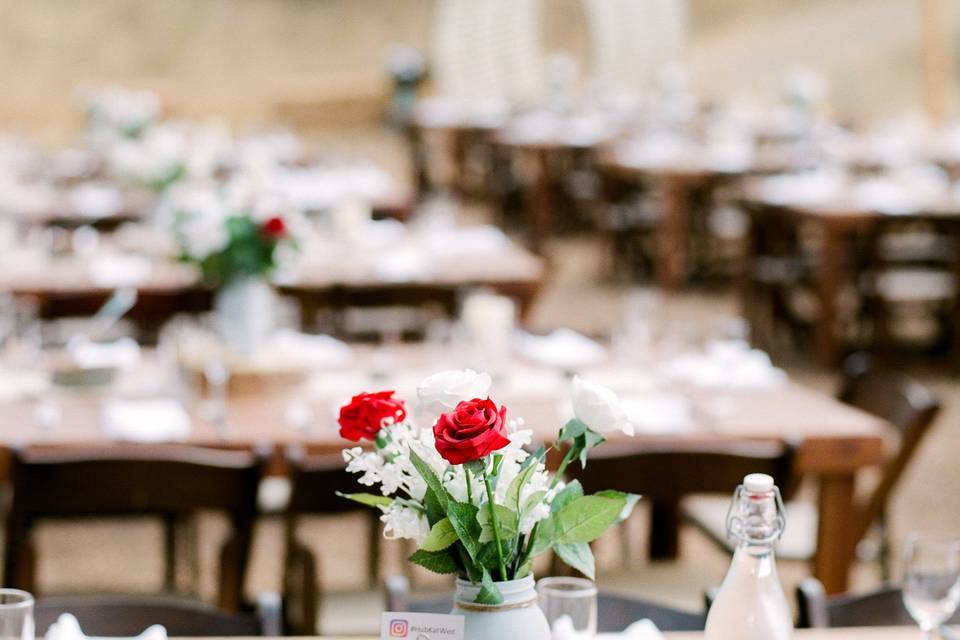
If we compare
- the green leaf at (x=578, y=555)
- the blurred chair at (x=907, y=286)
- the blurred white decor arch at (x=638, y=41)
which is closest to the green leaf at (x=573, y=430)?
the green leaf at (x=578, y=555)

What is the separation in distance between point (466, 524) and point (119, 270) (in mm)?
3544

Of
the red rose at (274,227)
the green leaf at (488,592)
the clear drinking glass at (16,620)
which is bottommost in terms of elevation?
the clear drinking glass at (16,620)

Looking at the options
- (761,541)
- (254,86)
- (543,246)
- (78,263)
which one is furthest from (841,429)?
(254,86)

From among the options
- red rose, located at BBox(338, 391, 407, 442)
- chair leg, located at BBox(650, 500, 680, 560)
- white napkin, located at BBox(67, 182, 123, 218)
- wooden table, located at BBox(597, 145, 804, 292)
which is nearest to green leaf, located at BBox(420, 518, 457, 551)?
red rose, located at BBox(338, 391, 407, 442)

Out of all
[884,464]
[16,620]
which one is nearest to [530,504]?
[16,620]

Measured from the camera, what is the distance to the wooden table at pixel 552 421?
9.74 feet

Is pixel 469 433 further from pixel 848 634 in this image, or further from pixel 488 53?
pixel 488 53

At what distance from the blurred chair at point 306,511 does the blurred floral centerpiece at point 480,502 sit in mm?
983

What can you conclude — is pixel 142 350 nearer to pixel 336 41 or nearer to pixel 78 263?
pixel 78 263

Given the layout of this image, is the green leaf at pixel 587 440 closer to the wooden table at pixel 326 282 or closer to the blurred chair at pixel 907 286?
the wooden table at pixel 326 282

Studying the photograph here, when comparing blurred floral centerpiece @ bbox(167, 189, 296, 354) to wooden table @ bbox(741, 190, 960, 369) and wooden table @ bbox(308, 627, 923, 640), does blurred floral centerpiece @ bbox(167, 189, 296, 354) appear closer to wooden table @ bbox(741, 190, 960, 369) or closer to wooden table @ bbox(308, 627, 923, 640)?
wooden table @ bbox(308, 627, 923, 640)

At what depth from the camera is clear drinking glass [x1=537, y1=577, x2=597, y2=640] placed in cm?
162

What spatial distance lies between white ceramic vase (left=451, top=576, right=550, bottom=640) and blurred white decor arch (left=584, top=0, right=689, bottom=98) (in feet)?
47.1

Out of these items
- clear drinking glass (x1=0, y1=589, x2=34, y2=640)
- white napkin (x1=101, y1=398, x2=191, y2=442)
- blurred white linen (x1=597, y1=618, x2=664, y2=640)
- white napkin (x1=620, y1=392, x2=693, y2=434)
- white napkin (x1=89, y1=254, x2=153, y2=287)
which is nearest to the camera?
clear drinking glass (x1=0, y1=589, x2=34, y2=640)
